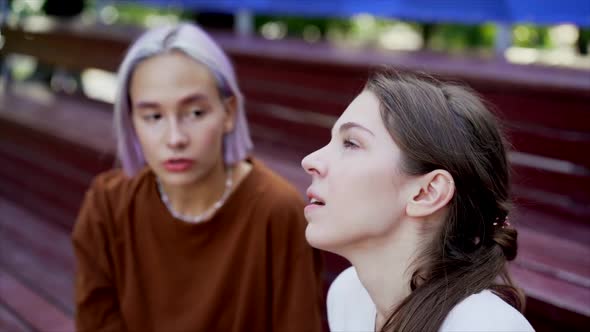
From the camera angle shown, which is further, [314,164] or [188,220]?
[188,220]

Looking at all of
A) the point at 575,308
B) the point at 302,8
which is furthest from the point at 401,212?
the point at 302,8

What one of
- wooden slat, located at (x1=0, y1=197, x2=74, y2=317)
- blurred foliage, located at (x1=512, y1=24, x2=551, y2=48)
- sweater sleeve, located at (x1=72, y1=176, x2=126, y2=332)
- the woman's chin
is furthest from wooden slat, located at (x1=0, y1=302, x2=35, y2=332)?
blurred foliage, located at (x1=512, y1=24, x2=551, y2=48)

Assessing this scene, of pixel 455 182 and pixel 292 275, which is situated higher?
pixel 455 182

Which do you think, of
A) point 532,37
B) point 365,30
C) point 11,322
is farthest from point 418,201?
point 365,30

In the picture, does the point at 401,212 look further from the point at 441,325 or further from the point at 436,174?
the point at 441,325

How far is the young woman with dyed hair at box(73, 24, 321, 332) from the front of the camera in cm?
201

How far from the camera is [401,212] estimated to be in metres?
1.31

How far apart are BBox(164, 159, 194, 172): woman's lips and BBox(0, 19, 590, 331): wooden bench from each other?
68 cm

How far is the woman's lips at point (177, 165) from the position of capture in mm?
1986

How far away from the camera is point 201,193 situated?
216 cm

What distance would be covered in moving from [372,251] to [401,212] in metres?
0.10

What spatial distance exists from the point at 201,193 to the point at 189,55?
1.39 feet

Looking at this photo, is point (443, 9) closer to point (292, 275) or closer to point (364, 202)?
point (292, 275)

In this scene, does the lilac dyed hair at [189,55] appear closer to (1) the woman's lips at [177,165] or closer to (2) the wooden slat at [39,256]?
(1) the woman's lips at [177,165]
